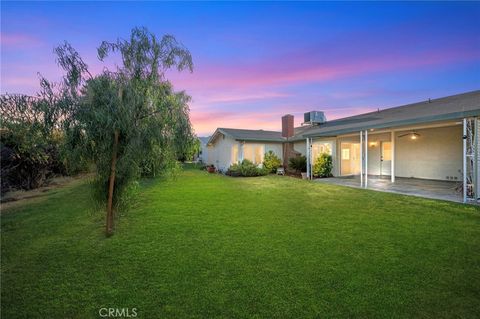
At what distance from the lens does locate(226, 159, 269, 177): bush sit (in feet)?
54.5

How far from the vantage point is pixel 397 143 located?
1412 centimetres

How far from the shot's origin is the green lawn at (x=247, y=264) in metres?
2.66

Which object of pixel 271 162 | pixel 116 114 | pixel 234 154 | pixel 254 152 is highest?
pixel 116 114

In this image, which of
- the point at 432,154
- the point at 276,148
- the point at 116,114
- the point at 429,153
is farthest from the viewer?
the point at 276,148

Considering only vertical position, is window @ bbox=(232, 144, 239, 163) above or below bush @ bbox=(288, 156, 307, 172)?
above

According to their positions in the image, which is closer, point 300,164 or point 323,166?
point 323,166

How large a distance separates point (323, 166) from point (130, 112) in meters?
13.7

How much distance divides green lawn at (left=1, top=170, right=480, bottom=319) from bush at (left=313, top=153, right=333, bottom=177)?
8.52m

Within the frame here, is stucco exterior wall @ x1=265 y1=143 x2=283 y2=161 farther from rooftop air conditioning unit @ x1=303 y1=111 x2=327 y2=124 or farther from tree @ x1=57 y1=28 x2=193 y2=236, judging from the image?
tree @ x1=57 y1=28 x2=193 y2=236

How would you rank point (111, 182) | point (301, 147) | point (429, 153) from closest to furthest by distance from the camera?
point (111, 182) → point (429, 153) → point (301, 147)

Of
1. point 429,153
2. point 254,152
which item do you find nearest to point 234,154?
point 254,152

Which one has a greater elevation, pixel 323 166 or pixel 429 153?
pixel 429 153

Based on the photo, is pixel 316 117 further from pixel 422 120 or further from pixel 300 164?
pixel 422 120

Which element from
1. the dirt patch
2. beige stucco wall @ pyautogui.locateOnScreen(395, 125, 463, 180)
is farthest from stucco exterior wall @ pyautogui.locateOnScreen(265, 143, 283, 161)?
the dirt patch
